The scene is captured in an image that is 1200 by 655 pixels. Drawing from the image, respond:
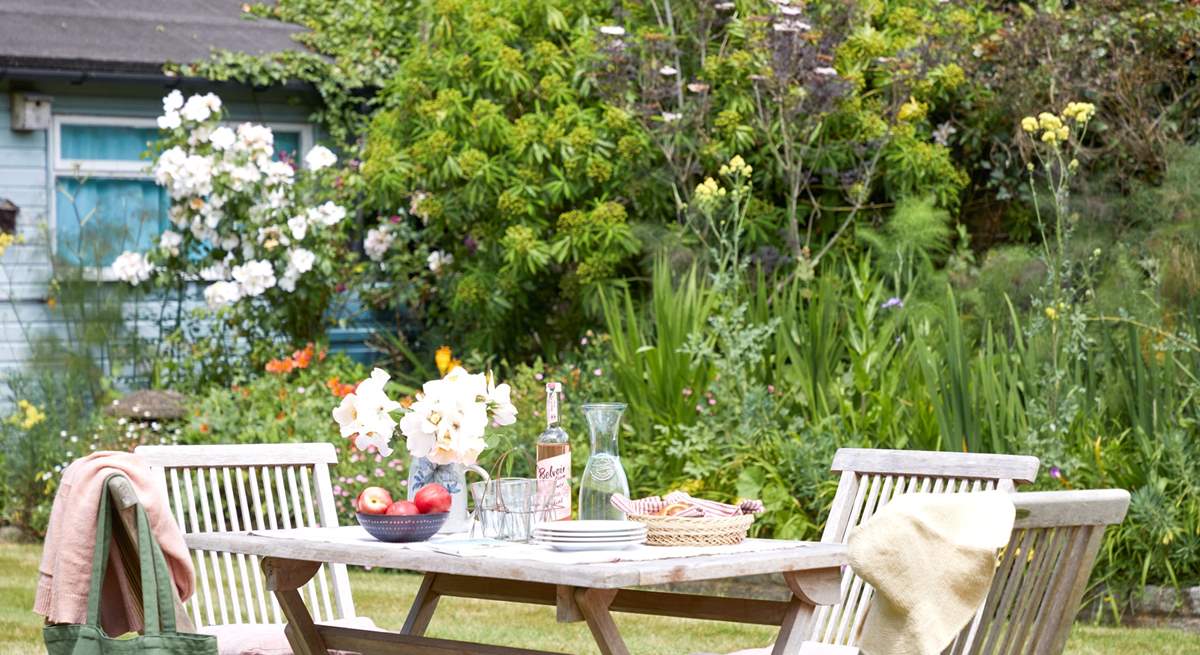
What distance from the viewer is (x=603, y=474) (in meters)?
3.59

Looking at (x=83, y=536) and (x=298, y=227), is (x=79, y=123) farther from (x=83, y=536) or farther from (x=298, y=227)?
(x=83, y=536)

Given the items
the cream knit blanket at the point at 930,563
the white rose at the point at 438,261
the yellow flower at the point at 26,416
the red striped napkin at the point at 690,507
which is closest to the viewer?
the cream knit blanket at the point at 930,563

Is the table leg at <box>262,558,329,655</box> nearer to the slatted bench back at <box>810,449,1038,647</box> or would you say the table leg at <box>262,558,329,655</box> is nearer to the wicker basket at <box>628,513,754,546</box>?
the wicker basket at <box>628,513,754,546</box>

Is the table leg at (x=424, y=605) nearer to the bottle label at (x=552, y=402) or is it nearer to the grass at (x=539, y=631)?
the bottle label at (x=552, y=402)

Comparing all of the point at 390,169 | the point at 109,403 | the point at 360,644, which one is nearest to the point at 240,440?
the point at 109,403

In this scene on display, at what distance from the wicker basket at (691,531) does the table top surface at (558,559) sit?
31 millimetres

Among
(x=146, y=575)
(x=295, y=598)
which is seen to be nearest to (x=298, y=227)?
(x=295, y=598)

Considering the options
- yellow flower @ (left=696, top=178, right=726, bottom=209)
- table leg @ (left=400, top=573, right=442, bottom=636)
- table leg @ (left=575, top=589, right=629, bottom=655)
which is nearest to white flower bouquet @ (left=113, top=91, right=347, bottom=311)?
yellow flower @ (left=696, top=178, right=726, bottom=209)

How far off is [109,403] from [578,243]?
9.88 ft

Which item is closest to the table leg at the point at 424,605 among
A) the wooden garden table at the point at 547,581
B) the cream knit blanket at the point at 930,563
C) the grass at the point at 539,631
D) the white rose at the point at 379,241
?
the wooden garden table at the point at 547,581

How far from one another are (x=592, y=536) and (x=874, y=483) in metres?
1.02

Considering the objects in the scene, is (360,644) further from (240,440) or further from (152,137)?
(152,137)

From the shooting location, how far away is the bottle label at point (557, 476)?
366cm

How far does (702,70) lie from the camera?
911 cm
